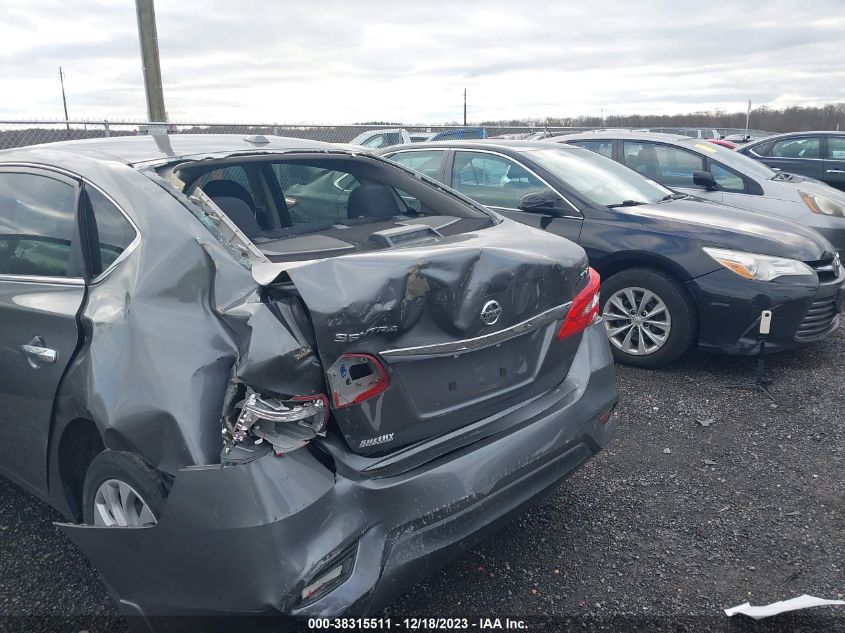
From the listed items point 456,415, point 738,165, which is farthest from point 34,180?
point 738,165

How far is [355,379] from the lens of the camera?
6.55 ft

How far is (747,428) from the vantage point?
13.3ft

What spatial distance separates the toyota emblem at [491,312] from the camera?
2.19m

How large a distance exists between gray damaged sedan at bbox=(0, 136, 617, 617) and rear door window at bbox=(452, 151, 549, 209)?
2.84 metres

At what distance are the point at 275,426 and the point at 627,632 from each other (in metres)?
1.47

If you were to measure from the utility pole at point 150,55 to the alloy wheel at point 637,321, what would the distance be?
Answer: 5.58 m

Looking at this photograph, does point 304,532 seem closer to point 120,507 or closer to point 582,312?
point 120,507

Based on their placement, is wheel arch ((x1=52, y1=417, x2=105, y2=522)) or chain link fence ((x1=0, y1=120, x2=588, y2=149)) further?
chain link fence ((x1=0, y1=120, x2=588, y2=149))

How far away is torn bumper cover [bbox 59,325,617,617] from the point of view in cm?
183

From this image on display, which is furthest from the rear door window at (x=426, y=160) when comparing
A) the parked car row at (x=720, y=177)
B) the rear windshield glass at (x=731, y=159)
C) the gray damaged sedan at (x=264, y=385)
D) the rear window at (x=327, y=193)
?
the gray damaged sedan at (x=264, y=385)

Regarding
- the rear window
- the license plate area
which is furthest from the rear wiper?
the license plate area

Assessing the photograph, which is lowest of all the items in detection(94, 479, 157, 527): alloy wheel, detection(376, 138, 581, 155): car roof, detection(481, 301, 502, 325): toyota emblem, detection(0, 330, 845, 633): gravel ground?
detection(0, 330, 845, 633): gravel ground

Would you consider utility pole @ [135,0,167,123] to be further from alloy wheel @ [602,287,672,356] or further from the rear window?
alloy wheel @ [602,287,672,356]

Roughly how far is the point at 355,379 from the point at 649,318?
343cm
